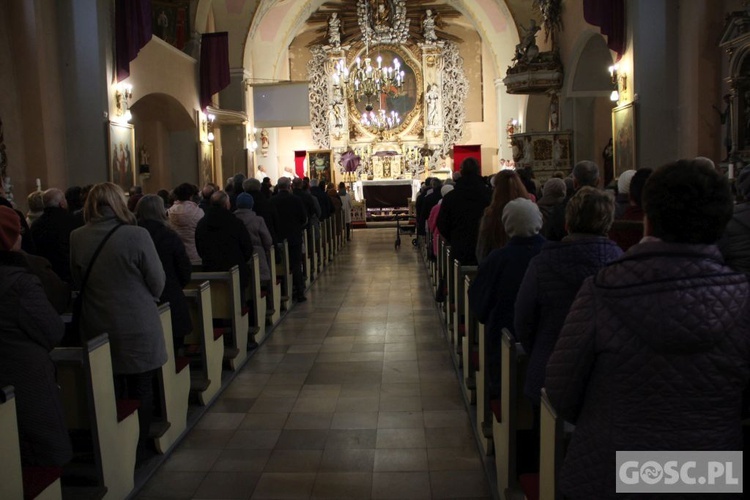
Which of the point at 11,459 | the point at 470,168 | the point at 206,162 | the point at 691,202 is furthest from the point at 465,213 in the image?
the point at 206,162

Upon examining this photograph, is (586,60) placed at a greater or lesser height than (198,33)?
lesser

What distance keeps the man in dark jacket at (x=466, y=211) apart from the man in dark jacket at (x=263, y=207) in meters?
2.54

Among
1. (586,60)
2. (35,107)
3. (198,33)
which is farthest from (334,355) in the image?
(198,33)

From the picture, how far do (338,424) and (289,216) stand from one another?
4.61 meters

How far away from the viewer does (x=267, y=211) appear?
841 cm

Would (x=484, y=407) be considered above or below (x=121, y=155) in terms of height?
below

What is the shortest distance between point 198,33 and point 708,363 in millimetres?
16598

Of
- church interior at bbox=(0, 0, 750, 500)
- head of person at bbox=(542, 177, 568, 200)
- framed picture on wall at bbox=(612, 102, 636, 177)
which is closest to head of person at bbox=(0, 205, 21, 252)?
church interior at bbox=(0, 0, 750, 500)

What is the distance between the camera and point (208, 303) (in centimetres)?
539

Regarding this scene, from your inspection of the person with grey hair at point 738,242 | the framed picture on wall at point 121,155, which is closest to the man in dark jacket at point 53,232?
the person with grey hair at point 738,242

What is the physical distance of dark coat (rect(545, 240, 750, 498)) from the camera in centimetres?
173

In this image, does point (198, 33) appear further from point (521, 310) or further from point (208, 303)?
point (521, 310)

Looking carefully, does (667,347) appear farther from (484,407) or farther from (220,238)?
Result: (220,238)

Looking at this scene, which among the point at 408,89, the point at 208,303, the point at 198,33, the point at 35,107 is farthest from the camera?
the point at 408,89
